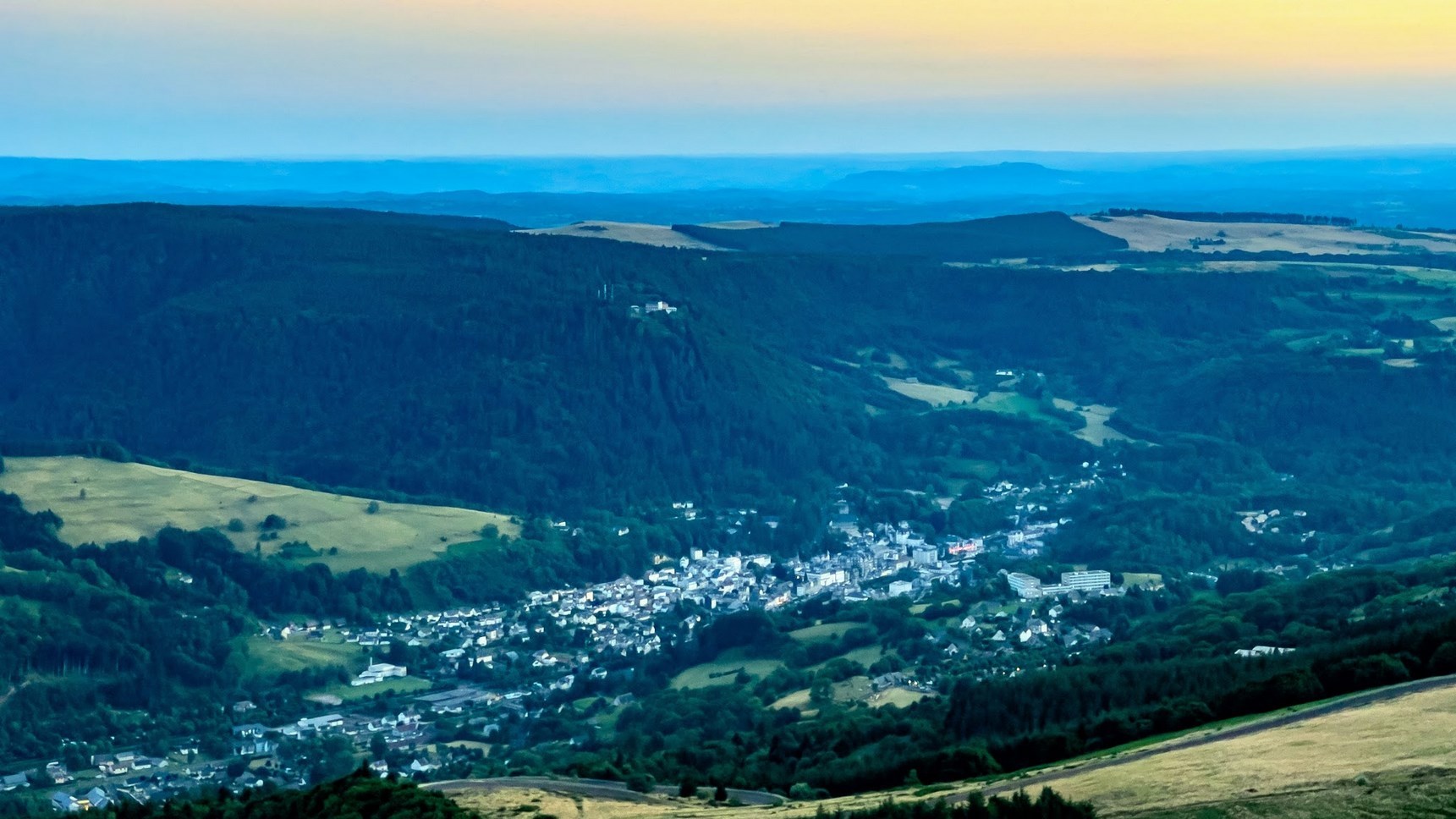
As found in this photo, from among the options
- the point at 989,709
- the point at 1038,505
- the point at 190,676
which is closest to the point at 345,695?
the point at 190,676

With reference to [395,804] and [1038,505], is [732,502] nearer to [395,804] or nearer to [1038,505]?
[1038,505]

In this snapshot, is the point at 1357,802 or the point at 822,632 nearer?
the point at 1357,802

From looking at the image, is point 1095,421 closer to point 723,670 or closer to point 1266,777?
point 723,670

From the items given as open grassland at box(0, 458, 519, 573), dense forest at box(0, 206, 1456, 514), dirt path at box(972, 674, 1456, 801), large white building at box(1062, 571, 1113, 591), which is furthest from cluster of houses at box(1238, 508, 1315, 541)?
dirt path at box(972, 674, 1456, 801)

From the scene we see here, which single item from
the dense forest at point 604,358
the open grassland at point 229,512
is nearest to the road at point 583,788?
the open grassland at point 229,512

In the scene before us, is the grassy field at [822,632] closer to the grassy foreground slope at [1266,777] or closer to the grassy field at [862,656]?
the grassy field at [862,656]

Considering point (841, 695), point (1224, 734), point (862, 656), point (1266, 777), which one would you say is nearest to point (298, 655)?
point (862, 656)

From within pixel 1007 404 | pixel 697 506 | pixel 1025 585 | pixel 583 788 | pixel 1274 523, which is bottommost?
pixel 697 506
